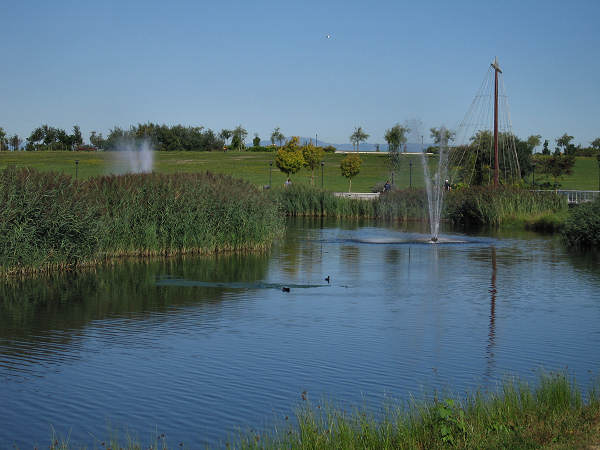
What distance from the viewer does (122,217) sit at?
79.3 feet

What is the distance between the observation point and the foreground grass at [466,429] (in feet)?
23.8

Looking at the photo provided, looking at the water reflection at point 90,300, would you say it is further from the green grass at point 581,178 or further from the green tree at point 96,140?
the green tree at point 96,140

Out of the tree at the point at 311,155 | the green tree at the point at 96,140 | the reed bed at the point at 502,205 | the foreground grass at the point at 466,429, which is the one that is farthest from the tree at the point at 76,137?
the foreground grass at the point at 466,429

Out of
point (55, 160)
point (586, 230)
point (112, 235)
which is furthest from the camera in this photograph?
point (55, 160)

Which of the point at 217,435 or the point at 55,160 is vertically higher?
the point at 55,160

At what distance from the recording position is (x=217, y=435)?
878 cm

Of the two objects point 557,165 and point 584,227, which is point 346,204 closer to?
point 584,227

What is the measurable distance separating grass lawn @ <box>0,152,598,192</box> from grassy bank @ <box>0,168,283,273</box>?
52254 mm

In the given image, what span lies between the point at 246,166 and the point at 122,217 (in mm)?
81211

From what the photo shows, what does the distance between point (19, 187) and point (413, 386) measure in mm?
13621

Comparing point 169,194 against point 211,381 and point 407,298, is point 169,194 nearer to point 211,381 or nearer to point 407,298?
point 407,298

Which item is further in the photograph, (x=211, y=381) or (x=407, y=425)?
(x=211, y=381)

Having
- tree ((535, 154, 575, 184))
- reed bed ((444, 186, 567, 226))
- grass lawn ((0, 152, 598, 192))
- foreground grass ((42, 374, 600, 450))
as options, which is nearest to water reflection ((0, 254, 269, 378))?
foreground grass ((42, 374, 600, 450))

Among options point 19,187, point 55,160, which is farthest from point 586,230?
point 55,160
